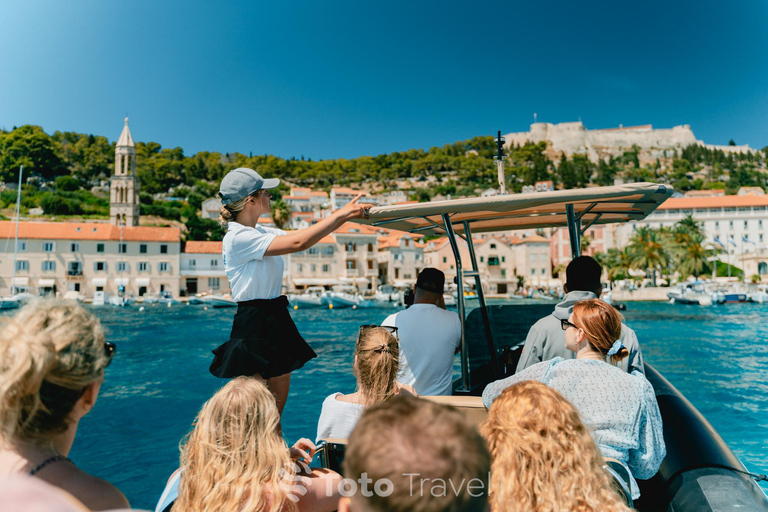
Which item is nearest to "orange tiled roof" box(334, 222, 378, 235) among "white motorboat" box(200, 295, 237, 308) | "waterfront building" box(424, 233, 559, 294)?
"waterfront building" box(424, 233, 559, 294)

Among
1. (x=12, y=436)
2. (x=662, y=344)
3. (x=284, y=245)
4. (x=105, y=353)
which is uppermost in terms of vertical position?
(x=284, y=245)

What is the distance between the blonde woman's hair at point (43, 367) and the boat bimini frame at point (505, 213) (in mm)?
2308

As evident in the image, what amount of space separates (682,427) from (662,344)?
22.0 m

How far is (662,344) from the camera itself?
22.3 meters

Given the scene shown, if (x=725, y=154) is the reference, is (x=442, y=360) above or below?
below

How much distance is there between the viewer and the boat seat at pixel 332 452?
2570 mm

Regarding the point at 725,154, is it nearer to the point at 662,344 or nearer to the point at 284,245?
the point at 662,344

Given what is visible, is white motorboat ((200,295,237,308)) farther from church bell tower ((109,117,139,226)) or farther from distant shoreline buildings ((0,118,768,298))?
church bell tower ((109,117,139,226))

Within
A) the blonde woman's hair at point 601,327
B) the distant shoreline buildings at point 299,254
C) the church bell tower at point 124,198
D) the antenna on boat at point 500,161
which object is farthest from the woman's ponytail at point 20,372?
the church bell tower at point 124,198

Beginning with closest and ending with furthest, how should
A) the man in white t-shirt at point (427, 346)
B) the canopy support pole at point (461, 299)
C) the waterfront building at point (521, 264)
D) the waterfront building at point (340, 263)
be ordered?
1. the man in white t-shirt at point (427, 346)
2. the canopy support pole at point (461, 299)
3. the waterfront building at point (340, 263)
4. the waterfront building at point (521, 264)

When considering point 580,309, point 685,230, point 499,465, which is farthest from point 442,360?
point 685,230

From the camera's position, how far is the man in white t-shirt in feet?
13.1

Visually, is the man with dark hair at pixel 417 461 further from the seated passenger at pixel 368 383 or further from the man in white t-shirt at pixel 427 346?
the man in white t-shirt at pixel 427 346

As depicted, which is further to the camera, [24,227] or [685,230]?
[685,230]
